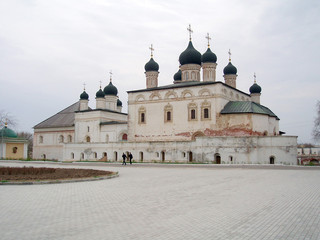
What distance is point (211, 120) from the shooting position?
30984 mm

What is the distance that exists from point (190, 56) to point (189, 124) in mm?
7871

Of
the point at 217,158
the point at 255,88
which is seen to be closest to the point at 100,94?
the point at 255,88

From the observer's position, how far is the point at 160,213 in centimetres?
675

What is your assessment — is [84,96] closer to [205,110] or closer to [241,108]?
[205,110]

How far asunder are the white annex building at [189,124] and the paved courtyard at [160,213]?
16.8m

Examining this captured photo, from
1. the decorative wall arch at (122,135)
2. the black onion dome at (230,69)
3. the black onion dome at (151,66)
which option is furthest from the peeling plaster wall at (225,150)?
the black onion dome at (230,69)

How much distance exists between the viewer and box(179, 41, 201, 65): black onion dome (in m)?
35.0

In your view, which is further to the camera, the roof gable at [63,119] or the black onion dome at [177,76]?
the roof gable at [63,119]

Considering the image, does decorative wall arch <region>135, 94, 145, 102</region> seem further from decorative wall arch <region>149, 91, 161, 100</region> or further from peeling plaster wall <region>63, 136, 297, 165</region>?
peeling plaster wall <region>63, 136, 297, 165</region>

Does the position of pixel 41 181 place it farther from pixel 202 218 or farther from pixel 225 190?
pixel 202 218

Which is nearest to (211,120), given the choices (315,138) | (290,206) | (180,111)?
(180,111)

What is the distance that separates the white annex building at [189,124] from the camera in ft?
88.6

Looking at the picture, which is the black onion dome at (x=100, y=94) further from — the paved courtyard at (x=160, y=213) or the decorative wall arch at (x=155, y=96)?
the paved courtyard at (x=160, y=213)

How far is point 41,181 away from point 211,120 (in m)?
21.3
